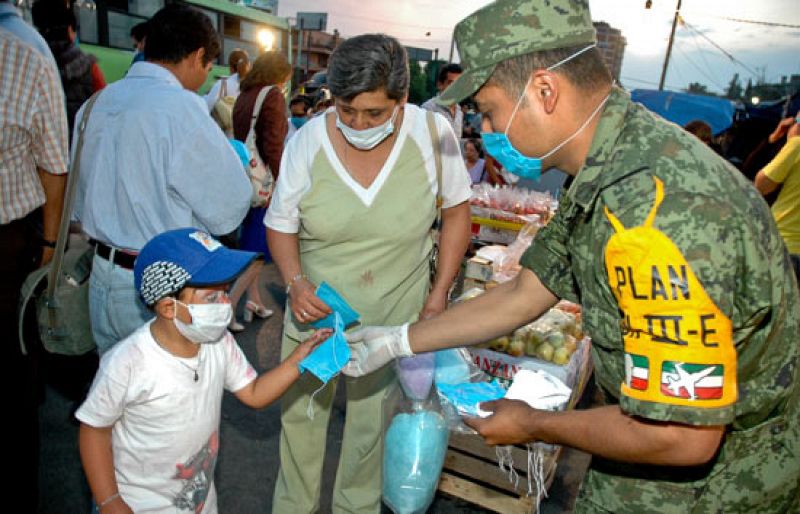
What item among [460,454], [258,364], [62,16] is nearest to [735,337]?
[460,454]

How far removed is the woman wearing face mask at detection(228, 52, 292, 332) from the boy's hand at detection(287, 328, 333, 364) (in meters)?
2.68

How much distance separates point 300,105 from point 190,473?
756cm

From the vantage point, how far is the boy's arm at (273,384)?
2109 millimetres

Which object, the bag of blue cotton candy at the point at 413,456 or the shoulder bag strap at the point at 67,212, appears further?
the bag of blue cotton candy at the point at 413,456

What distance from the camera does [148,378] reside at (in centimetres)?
182

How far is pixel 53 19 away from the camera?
12.9ft

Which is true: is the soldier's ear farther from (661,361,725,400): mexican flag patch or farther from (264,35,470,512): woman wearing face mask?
(264,35,470,512): woman wearing face mask

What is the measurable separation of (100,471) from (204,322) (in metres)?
0.55

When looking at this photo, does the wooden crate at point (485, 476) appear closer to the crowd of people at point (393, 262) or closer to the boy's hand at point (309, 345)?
the crowd of people at point (393, 262)

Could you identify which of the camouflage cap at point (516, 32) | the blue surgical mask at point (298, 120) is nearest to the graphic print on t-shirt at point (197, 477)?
the camouflage cap at point (516, 32)

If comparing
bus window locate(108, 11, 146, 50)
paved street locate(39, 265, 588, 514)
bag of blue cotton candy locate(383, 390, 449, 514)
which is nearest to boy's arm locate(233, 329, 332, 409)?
bag of blue cotton candy locate(383, 390, 449, 514)

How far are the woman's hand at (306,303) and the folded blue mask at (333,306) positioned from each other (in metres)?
0.02

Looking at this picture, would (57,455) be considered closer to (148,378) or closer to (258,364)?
(258,364)

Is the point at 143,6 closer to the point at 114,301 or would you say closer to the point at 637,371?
the point at 114,301
